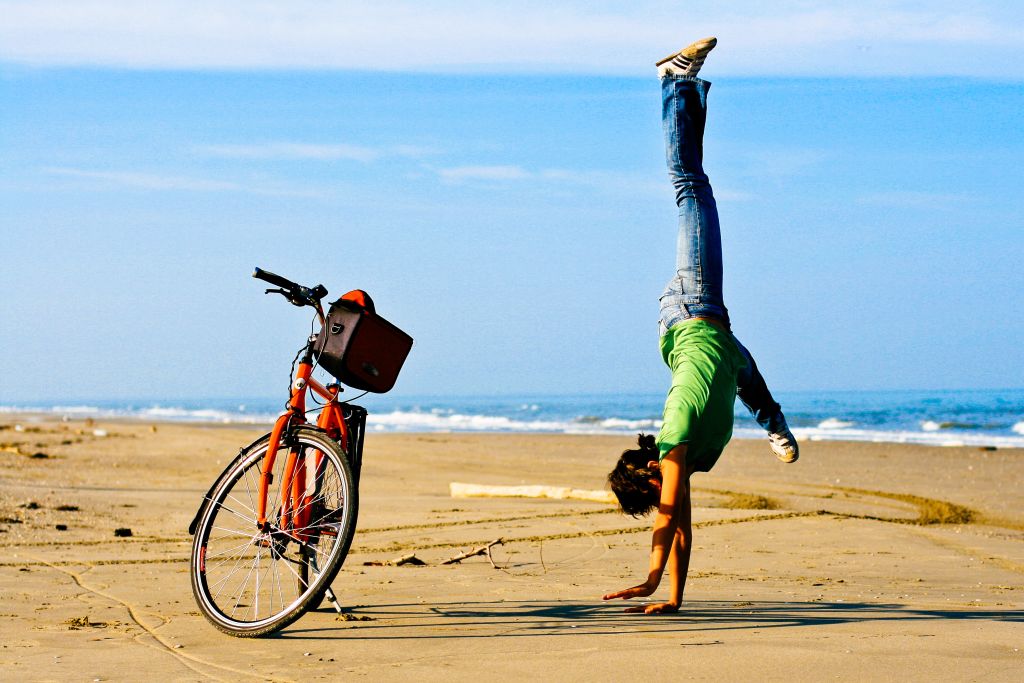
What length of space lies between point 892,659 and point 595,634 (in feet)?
3.79

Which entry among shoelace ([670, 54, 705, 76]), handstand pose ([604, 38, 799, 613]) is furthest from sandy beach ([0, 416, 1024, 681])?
shoelace ([670, 54, 705, 76])

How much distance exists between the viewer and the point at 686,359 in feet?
15.5

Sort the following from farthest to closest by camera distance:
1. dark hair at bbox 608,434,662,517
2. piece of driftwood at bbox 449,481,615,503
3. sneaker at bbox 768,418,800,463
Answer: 1. piece of driftwood at bbox 449,481,615,503
2. sneaker at bbox 768,418,800,463
3. dark hair at bbox 608,434,662,517

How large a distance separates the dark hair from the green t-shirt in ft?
0.51

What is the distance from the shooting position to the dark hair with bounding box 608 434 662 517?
16.0 feet

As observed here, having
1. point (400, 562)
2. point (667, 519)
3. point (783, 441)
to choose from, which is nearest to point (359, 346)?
point (667, 519)

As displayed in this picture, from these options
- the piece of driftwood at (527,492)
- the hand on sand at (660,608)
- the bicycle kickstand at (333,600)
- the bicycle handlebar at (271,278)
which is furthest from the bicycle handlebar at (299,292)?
the piece of driftwood at (527,492)

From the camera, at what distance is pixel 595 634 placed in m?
4.29

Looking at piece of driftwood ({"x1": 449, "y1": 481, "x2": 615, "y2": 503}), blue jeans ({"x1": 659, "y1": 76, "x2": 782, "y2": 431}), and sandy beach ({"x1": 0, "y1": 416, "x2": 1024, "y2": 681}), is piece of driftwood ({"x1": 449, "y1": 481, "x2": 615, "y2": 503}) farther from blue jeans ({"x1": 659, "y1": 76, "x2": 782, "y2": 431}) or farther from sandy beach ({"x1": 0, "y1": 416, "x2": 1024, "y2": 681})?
blue jeans ({"x1": 659, "y1": 76, "x2": 782, "y2": 431})

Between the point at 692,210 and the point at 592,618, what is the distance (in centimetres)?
190

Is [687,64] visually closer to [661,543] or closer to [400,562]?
[661,543]

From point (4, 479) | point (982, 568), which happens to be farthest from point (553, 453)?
point (982, 568)

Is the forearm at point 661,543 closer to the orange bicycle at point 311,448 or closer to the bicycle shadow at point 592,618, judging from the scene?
the bicycle shadow at point 592,618

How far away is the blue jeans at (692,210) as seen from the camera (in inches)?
189
